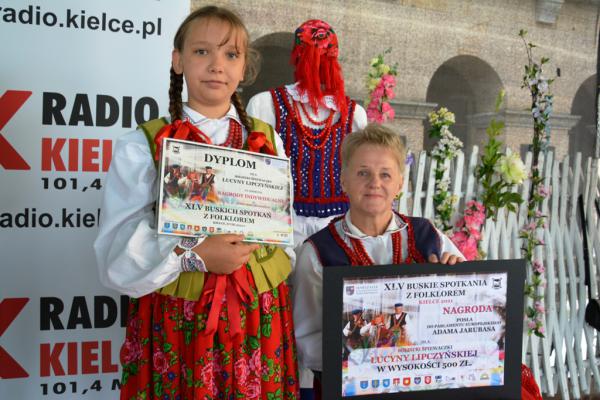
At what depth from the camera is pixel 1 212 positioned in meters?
1.75

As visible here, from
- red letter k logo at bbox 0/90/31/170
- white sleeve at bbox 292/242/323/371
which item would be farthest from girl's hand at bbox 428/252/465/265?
red letter k logo at bbox 0/90/31/170

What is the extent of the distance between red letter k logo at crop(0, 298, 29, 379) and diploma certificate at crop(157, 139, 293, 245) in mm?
991

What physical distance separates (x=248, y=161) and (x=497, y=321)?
709mm

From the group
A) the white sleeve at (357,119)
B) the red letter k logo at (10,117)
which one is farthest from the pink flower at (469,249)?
the red letter k logo at (10,117)

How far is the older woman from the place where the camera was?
140cm

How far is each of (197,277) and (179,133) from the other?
1.06 ft

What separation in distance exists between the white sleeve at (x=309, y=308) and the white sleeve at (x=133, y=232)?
41cm

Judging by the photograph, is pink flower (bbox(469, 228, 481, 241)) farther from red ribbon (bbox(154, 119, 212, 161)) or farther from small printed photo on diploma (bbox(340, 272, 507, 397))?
red ribbon (bbox(154, 119, 212, 161))

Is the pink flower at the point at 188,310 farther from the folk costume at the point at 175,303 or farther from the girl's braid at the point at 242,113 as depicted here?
the girl's braid at the point at 242,113

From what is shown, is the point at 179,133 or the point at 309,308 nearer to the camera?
the point at 179,133

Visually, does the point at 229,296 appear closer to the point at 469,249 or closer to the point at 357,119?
the point at 357,119

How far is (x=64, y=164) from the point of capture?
180 cm

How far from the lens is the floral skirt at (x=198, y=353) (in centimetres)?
118

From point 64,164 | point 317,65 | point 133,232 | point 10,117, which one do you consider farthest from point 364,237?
point 10,117
